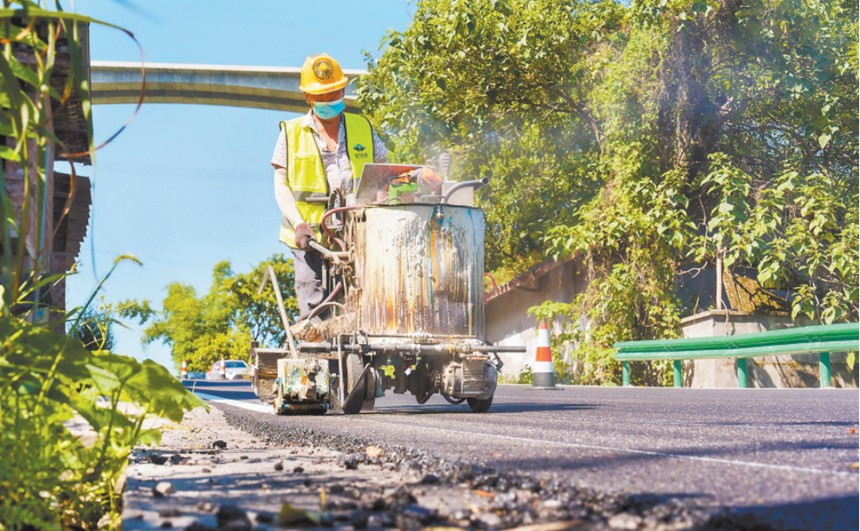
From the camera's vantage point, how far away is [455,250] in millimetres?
7172

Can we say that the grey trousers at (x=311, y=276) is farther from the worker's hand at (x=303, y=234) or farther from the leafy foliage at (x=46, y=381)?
the leafy foliage at (x=46, y=381)

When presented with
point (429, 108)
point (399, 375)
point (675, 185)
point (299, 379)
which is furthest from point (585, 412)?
point (429, 108)

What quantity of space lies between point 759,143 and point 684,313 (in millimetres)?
3739

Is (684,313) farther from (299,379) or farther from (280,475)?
(280,475)

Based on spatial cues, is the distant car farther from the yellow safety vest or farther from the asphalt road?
the asphalt road

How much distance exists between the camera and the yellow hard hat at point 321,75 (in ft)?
25.6

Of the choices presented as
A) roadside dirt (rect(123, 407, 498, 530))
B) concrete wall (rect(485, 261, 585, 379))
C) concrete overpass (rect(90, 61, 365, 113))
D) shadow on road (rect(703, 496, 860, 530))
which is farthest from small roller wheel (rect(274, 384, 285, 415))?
concrete overpass (rect(90, 61, 365, 113))

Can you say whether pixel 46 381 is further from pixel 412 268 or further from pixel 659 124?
pixel 659 124

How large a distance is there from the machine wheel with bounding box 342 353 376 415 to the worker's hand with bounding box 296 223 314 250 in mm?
1143

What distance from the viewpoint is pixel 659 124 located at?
18.5 m

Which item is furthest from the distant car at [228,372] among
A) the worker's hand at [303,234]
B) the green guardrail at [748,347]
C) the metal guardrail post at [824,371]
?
the worker's hand at [303,234]

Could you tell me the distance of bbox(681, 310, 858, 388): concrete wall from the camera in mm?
15945

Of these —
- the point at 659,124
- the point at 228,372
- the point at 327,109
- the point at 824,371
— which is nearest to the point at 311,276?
the point at 327,109

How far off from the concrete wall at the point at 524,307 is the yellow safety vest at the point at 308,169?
45.2 ft
